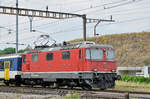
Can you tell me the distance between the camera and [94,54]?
22250 mm

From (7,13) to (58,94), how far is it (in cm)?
1859

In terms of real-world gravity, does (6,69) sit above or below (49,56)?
below

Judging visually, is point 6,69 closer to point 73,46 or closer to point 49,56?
point 49,56

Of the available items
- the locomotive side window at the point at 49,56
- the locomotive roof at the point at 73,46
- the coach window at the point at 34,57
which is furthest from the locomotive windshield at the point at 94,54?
the coach window at the point at 34,57

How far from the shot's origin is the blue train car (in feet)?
96.5

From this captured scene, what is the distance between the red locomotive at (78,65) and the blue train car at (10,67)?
4154mm

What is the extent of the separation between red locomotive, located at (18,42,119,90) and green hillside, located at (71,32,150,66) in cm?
3992

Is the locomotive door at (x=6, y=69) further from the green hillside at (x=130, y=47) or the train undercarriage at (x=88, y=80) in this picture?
the green hillside at (x=130, y=47)

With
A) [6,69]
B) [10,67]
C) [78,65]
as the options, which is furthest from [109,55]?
[6,69]

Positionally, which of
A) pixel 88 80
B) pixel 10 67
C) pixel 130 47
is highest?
pixel 130 47

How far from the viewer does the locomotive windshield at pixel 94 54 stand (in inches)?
861

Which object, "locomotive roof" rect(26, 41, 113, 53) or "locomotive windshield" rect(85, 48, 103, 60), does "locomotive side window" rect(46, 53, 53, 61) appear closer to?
"locomotive roof" rect(26, 41, 113, 53)

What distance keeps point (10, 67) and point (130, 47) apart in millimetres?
48180

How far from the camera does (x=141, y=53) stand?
70062 mm
